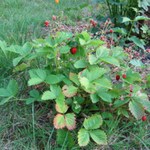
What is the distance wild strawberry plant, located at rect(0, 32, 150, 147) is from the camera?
1.92m

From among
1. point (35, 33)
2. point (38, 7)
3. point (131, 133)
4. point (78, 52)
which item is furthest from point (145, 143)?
point (38, 7)

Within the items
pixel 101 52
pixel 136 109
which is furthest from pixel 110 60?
pixel 136 109

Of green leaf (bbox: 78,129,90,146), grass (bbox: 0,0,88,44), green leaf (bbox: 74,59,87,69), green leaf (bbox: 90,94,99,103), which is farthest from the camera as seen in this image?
grass (bbox: 0,0,88,44)

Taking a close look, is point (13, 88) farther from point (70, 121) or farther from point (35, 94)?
point (70, 121)

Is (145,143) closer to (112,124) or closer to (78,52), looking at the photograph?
(112,124)

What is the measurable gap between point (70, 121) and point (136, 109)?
0.39 meters

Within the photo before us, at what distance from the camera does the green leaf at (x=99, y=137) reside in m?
1.86

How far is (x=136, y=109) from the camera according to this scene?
196 cm

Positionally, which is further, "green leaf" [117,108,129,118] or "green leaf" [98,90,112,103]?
"green leaf" [117,108,129,118]

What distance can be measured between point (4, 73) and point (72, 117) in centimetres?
82

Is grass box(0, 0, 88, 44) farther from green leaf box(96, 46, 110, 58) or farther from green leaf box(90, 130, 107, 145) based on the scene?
green leaf box(90, 130, 107, 145)

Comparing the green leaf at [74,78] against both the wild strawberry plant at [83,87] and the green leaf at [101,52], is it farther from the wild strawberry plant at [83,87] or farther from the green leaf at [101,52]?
the green leaf at [101,52]

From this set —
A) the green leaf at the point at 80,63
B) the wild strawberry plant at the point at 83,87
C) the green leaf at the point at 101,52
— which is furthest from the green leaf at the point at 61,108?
the green leaf at the point at 101,52

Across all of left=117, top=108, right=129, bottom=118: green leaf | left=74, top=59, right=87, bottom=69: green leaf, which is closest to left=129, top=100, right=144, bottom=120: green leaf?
left=117, top=108, right=129, bottom=118: green leaf
